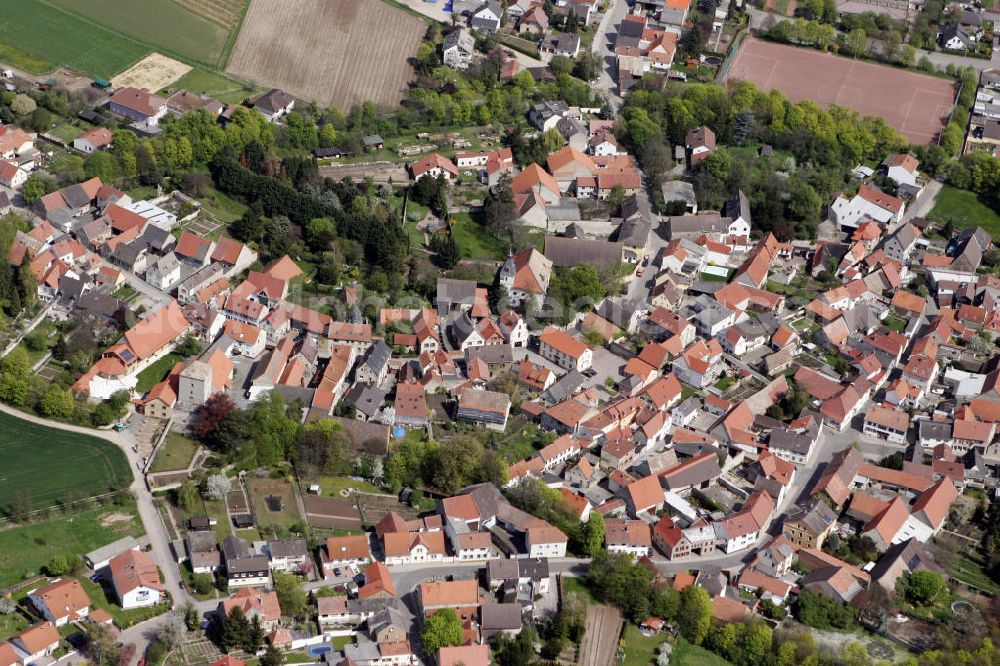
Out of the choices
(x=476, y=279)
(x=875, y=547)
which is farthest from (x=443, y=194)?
(x=875, y=547)

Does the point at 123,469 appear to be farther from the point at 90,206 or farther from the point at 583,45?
the point at 583,45

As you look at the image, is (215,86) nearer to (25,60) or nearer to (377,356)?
(25,60)

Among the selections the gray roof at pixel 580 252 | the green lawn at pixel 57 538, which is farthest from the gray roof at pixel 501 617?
the gray roof at pixel 580 252

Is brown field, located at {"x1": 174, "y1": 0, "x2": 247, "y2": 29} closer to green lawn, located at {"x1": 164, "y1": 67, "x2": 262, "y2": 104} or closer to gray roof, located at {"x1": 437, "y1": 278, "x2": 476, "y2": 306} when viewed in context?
green lawn, located at {"x1": 164, "y1": 67, "x2": 262, "y2": 104}

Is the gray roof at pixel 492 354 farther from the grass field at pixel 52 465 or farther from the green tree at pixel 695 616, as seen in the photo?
the grass field at pixel 52 465

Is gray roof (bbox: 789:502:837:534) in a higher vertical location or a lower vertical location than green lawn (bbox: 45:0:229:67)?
lower

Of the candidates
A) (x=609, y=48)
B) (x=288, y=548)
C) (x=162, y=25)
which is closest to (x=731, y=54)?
(x=609, y=48)

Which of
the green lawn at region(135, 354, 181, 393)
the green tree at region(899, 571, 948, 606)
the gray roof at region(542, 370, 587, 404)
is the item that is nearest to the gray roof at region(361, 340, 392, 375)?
the gray roof at region(542, 370, 587, 404)
